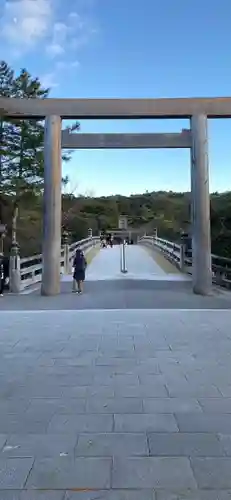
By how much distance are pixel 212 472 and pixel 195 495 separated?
301 millimetres

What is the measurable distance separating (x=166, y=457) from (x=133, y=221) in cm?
5472

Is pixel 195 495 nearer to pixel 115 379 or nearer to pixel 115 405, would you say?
pixel 115 405

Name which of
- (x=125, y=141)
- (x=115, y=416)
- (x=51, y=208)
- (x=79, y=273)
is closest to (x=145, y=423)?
(x=115, y=416)

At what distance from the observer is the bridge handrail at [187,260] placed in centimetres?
1483

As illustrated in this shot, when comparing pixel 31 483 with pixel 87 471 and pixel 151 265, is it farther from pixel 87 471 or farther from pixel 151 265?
pixel 151 265

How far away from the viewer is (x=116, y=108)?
1257 cm

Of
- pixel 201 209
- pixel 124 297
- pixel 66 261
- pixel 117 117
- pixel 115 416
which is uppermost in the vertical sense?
pixel 117 117

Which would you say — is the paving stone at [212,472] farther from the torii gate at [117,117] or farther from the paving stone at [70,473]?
the torii gate at [117,117]

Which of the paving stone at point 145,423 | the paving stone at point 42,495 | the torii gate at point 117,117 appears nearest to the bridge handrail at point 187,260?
the torii gate at point 117,117

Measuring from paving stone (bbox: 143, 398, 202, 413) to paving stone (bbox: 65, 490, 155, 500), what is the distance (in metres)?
1.33

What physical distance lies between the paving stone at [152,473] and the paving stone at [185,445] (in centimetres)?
11

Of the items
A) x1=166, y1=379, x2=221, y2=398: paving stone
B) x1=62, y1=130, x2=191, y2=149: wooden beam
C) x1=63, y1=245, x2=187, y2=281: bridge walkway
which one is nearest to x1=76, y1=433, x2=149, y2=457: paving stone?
x1=166, y1=379, x2=221, y2=398: paving stone

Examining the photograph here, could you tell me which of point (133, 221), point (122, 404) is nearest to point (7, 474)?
point (122, 404)

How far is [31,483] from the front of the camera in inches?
107
